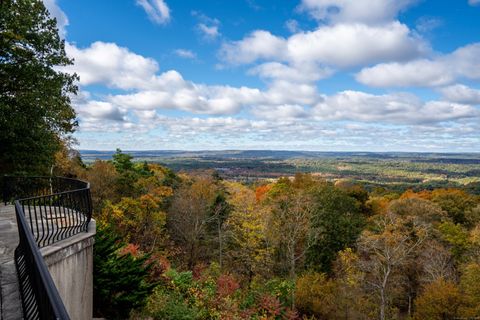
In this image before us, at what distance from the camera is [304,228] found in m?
29.6

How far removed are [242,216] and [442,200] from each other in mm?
29210

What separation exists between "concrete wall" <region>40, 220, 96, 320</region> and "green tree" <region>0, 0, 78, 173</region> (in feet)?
32.8

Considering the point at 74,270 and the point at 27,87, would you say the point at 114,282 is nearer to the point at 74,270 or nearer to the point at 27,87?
the point at 74,270

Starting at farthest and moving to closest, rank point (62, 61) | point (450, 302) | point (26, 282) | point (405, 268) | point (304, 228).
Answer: point (405, 268) < point (304, 228) < point (450, 302) < point (62, 61) < point (26, 282)

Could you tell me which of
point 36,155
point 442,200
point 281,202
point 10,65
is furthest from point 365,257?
point 10,65

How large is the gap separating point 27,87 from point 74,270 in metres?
13.0

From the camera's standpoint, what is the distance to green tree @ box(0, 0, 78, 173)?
15.9 meters

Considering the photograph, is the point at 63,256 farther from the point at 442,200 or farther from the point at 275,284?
the point at 442,200

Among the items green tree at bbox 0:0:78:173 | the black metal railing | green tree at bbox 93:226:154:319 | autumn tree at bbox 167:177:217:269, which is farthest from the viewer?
autumn tree at bbox 167:177:217:269

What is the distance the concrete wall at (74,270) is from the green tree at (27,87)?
10.0 metres

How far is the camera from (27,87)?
1697cm

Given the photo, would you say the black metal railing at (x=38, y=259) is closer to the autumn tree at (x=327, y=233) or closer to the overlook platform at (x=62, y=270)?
the overlook platform at (x=62, y=270)

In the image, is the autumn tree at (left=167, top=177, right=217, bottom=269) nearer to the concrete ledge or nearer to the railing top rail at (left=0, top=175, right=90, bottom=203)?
the railing top rail at (left=0, top=175, right=90, bottom=203)

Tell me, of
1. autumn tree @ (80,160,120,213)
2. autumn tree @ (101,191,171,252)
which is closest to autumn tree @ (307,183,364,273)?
autumn tree @ (101,191,171,252)
